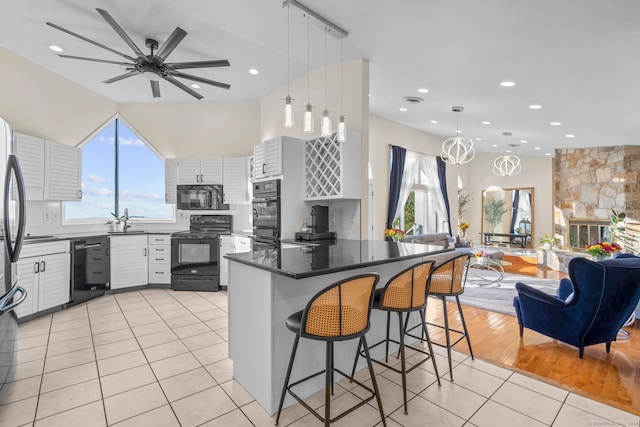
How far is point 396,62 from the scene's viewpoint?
12.8 ft

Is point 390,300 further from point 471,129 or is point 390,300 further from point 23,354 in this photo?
point 471,129

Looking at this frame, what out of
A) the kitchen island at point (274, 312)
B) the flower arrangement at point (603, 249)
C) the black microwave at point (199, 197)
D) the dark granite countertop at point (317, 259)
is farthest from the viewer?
the black microwave at point (199, 197)

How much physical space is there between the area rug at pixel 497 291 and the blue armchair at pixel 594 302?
1169mm

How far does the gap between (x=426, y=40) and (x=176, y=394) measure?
3.92 meters

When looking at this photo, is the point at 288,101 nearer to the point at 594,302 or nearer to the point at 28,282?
the point at 594,302

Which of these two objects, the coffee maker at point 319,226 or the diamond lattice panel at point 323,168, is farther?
the coffee maker at point 319,226

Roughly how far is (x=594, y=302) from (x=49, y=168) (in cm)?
638

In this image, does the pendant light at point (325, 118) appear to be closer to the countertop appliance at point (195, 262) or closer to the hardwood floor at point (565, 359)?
the hardwood floor at point (565, 359)

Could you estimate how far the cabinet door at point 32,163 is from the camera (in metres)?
3.93

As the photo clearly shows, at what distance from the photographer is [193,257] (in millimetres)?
5191

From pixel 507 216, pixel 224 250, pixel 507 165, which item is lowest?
pixel 224 250

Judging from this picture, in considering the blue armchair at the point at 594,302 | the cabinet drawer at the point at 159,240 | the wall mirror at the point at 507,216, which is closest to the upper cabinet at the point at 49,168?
the cabinet drawer at the point at 159,240

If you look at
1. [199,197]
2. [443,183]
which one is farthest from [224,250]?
[443,183]

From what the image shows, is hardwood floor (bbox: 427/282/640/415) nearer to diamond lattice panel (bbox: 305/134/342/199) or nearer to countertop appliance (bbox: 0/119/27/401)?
diamond lattice panel (bbox: 305/134/342/199)
